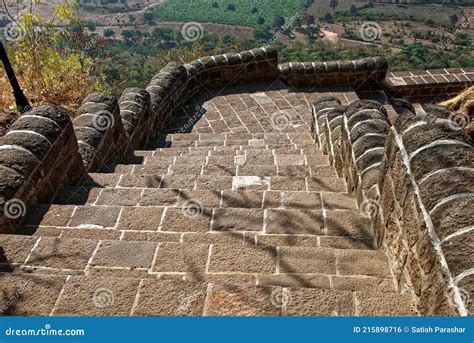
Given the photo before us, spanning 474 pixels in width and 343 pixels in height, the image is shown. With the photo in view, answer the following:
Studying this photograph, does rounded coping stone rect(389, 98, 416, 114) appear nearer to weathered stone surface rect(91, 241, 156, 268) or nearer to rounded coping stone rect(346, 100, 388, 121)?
rounded coping stone rect(346, 100, 388, 121)

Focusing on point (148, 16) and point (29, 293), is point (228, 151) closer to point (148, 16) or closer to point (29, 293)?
point (29, 293)

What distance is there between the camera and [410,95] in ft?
32.8

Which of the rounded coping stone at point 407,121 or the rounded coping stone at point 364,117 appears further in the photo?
the rounded coping stone at point 364,117

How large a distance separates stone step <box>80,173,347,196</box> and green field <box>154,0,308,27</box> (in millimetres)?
73660

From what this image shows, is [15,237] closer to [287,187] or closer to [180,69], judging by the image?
[287,187]

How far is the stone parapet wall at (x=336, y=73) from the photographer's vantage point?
32.4 ft

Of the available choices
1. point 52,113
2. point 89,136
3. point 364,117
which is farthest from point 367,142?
point 89,136

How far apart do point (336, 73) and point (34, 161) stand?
8155 mm

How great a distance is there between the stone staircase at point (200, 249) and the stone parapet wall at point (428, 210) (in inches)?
6.5

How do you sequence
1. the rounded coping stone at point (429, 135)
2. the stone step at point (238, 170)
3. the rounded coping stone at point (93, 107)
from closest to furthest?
the rounded coping stone at point (429, 135) < the stone step at point (238, 170) < the rounded coping stone at point (93, 107)

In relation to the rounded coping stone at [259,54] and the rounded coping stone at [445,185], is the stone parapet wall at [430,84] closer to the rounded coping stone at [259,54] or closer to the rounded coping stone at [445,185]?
the rounded coping stone at [259,54]

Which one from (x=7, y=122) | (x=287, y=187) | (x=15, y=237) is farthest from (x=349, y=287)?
(x=7, y=122)

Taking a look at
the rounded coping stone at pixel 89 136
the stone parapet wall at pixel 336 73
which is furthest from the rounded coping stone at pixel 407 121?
the stone parapet wall at pixel 336 73

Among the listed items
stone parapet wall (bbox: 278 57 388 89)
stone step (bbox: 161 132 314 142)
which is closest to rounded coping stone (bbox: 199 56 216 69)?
stone parapet wall (bbox: 278 57 388 89)
